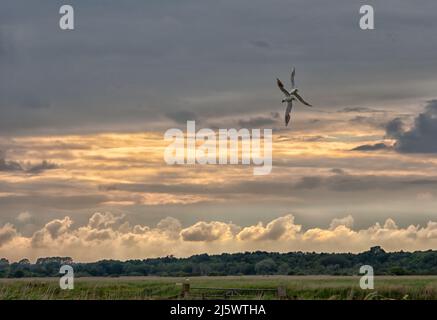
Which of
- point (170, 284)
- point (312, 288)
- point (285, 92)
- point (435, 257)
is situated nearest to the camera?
point (285, 92)
